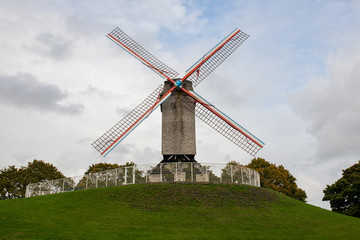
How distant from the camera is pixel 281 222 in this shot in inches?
872

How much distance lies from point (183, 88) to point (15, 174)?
35169 millimetres

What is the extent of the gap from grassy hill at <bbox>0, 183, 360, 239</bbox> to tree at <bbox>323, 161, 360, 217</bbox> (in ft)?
67.3

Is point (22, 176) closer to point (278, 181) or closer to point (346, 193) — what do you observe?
point (278, 181)

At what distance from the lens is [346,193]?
45.7 m

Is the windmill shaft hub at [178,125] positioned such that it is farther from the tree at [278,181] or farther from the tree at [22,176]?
the tree at [22,176]

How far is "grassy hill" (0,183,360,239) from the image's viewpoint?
61.1 ft

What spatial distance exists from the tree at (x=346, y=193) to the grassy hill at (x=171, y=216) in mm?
20505

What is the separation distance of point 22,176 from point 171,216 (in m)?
40.1

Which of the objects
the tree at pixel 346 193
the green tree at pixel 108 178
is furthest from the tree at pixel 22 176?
the tree at pixel 346 193

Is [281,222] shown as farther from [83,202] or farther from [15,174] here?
[15,174]

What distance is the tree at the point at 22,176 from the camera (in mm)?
52938

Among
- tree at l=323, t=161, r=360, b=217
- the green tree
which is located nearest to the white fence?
the green tree

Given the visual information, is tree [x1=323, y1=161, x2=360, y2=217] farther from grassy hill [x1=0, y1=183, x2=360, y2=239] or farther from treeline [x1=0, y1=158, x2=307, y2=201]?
grassy hill [x1=0, y1=183, x2=360, y2=239]

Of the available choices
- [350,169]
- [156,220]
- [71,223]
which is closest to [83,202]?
[71,223]
